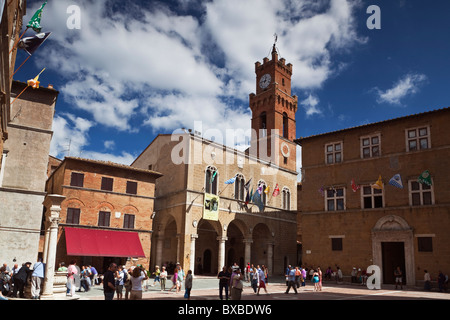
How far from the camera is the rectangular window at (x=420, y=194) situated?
24812 mm

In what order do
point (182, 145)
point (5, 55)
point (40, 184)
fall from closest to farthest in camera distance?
point (5, 55) → point (40, 184) → point (182, 145)

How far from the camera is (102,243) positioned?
89.5 ft

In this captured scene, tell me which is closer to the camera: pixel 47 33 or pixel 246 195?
pixel 47 33

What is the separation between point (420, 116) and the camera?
1017 inches

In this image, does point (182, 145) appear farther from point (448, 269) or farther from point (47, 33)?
point (448, 269)

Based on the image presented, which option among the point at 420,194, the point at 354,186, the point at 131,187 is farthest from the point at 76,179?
the point at 420,194

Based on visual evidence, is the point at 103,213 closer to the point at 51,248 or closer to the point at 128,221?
the point at 128,221

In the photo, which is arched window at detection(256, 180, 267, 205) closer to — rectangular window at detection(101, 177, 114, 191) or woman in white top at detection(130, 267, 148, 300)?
rectangular window at detection(101, 177, 114, 191)

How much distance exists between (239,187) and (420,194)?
16.1m

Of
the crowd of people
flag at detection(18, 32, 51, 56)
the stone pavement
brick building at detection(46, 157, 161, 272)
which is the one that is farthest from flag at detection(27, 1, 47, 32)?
brick building at detection(46, 157, 161, 272)

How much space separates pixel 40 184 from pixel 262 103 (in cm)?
3336

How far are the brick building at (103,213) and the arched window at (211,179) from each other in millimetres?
5227

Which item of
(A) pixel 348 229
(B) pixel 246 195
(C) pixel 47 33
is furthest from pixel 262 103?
(C) pixel 47 33

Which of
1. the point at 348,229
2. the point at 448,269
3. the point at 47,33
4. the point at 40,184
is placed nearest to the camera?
the point at 47,33
